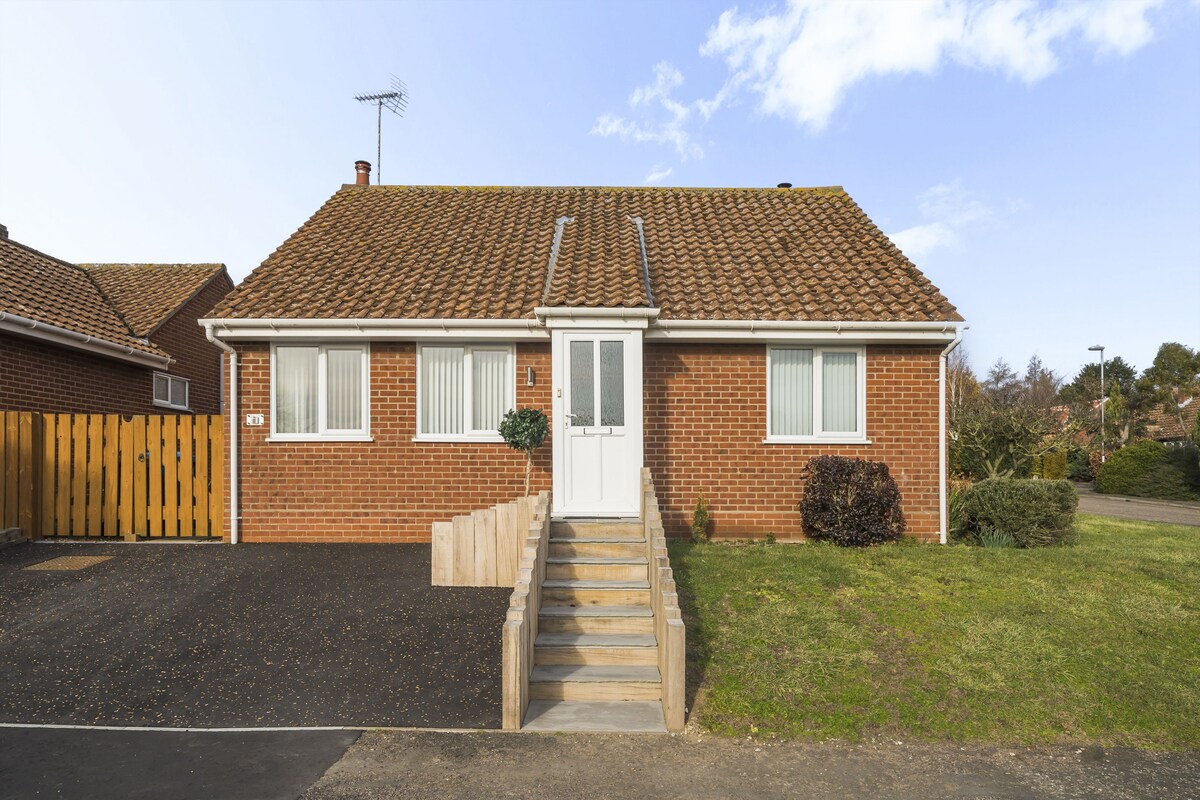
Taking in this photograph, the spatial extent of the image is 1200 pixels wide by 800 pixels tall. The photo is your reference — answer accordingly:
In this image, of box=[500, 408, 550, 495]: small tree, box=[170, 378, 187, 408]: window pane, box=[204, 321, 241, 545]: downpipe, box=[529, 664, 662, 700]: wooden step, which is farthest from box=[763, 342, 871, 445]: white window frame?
box=[170, 378, 187, 408]: window pane

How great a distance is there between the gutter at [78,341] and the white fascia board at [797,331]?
33.0 feet

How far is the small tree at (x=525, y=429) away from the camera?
335 inches

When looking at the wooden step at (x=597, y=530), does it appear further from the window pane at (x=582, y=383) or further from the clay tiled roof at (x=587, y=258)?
the clay tiled roof at (x=587, y=258)

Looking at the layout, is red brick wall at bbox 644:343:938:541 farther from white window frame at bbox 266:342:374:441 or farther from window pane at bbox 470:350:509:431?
white window frame at bbox 266:342:374:441

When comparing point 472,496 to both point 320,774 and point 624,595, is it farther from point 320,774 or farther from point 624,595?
point 320,774

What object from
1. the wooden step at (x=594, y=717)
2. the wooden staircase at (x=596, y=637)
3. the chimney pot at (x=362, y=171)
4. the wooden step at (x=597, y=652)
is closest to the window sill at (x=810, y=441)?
the wooden staircase at (x=596, y=637)

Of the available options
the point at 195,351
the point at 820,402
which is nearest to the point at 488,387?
the point at 820,402

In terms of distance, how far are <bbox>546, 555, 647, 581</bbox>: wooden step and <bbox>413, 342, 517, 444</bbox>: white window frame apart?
10.2 ft

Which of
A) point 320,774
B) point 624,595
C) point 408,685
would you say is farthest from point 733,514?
point 320,774

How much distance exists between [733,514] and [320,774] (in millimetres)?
→ 6521

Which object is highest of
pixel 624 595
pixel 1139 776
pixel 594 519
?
pixel 594 519

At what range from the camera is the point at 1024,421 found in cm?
1531

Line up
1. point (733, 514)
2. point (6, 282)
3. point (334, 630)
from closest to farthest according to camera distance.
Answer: point (334, 630), point (733, 514), point (6, 282)

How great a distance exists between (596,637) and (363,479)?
509 cm
